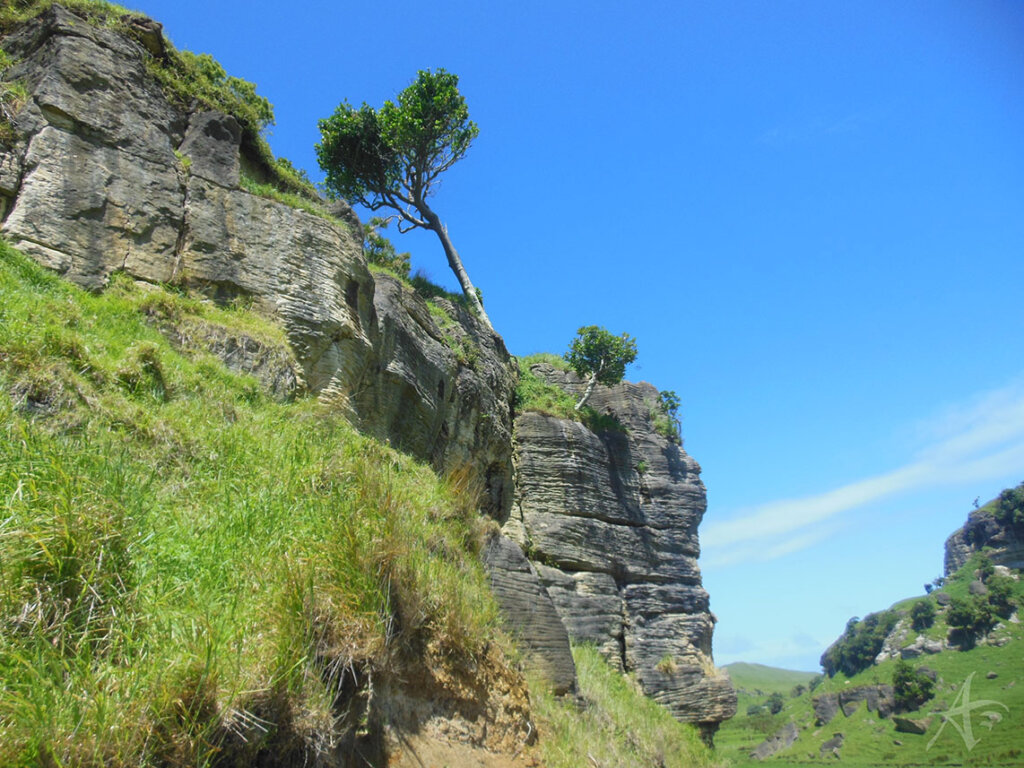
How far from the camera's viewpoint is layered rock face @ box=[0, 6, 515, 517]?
339 inches

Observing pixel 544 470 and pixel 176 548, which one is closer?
pixel 176 548

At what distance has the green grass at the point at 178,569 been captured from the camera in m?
2.74

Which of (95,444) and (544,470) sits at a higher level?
(544,470)

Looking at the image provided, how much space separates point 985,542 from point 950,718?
47382 mm

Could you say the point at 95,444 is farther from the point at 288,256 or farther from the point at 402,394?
the point at 402,394

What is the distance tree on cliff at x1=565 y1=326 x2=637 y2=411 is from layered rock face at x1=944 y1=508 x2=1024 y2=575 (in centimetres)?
10228

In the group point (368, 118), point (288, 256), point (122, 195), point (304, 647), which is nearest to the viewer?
point (304, 647)

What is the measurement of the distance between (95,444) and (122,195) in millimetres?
6445

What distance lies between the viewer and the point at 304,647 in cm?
345

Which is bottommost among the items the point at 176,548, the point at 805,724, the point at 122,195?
the point at 805,724

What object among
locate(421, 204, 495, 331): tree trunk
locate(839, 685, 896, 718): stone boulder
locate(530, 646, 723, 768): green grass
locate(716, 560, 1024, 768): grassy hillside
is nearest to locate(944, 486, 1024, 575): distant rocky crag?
locate(716, 560, 1024, 768): grassy hillside

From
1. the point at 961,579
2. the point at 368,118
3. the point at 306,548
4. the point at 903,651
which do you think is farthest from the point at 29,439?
the point at 961,579

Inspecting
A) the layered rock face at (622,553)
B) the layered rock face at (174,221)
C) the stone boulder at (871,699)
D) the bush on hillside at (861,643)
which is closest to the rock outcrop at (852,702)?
the stone boulder at (871,699)

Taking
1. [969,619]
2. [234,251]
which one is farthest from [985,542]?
[234,251]
